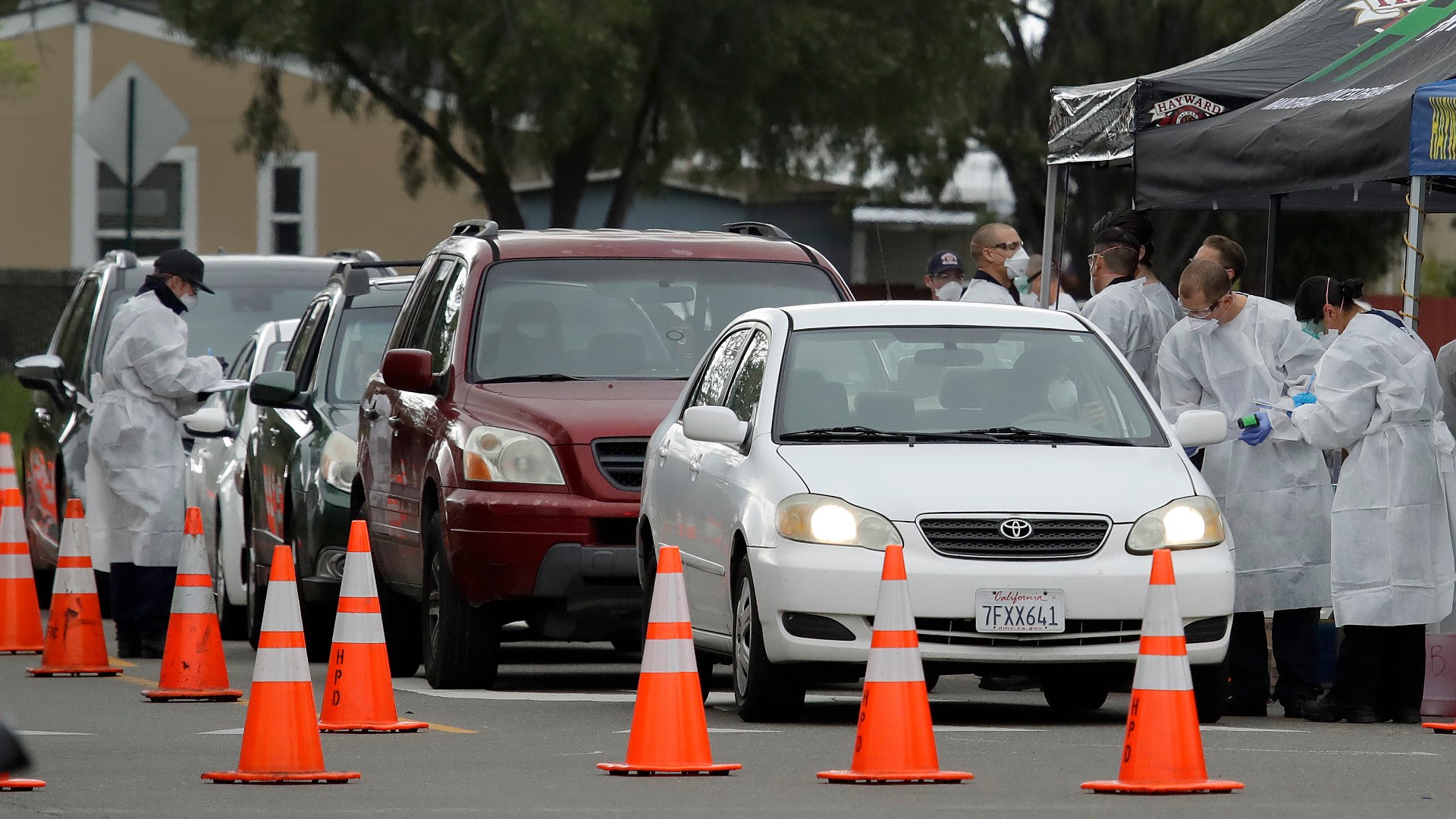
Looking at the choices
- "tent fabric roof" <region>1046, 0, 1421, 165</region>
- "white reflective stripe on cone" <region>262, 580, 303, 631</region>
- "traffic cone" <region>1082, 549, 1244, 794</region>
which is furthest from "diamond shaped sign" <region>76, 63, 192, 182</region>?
"traffic cone" <region>1082, 549, 1244, 794</region>

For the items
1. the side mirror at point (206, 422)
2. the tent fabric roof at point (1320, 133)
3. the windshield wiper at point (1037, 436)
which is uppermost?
the tent fabric roof at point (1320, 133)

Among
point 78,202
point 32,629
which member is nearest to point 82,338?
point 32,629

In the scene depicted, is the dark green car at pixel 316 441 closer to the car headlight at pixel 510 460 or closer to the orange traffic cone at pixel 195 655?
the orange traffic cone at pixel 195 655

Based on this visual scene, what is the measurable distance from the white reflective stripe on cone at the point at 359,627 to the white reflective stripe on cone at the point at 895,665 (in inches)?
79.1

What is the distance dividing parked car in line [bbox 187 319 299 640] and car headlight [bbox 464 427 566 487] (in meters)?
3.74

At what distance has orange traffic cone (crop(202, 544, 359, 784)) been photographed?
8.32m

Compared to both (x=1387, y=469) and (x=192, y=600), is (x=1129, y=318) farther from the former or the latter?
(x=192, y=600)

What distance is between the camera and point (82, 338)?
17.0 m

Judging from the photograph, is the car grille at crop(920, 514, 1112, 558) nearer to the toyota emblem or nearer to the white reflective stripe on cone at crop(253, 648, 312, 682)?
the toyota emblem

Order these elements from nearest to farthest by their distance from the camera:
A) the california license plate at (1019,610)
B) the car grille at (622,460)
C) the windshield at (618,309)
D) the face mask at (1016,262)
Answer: the california license plate at (1019,610) < the car grille at (622,460) < the windshield at (618,309) < the face mask at (1016,262)

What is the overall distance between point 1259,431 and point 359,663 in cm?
370

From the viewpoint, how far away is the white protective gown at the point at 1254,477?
11.3 m

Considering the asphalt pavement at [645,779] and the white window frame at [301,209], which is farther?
the white window frame at [301,209]

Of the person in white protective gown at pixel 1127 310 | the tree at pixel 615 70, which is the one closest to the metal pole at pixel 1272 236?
the person in white protective gown at pixel 1127 310
